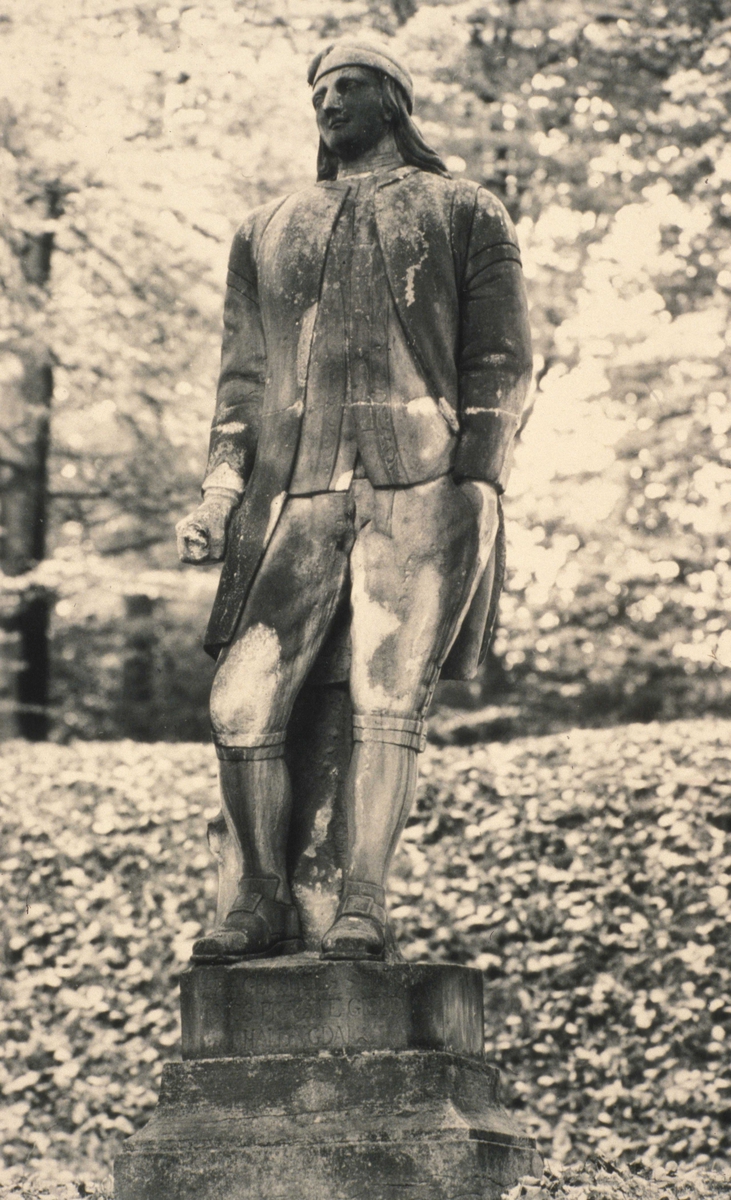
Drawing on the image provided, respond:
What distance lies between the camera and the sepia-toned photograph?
5312mm

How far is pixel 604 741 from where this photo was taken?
43.7 feet

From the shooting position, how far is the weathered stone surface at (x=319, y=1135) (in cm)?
477

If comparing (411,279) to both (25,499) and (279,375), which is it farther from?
(25,499)

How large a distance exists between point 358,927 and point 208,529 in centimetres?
137

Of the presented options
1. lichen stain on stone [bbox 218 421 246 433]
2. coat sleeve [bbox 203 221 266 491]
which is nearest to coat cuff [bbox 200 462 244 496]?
coat sleeve [bbox 203 221 266 491]

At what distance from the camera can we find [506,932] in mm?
10836

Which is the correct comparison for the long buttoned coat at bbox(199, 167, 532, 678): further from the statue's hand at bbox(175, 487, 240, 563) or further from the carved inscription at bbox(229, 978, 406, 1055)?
the carved inscription at bbox(229, 978, 406, 1055)

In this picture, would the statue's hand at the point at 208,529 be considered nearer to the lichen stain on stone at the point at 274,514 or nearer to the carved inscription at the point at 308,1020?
the lichen stain on stone at the point at 274,514

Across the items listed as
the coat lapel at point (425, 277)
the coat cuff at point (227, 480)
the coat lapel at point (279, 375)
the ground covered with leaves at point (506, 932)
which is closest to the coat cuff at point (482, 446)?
the coat lapel at point (425, 277)

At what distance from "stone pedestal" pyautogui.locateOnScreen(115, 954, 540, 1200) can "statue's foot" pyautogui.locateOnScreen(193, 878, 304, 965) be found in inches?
2.6

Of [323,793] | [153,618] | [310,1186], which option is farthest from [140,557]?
[310,1186]

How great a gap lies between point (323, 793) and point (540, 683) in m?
10.3

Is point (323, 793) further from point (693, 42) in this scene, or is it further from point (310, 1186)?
point (693, 42)

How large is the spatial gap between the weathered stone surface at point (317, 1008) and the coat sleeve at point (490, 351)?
159cm
